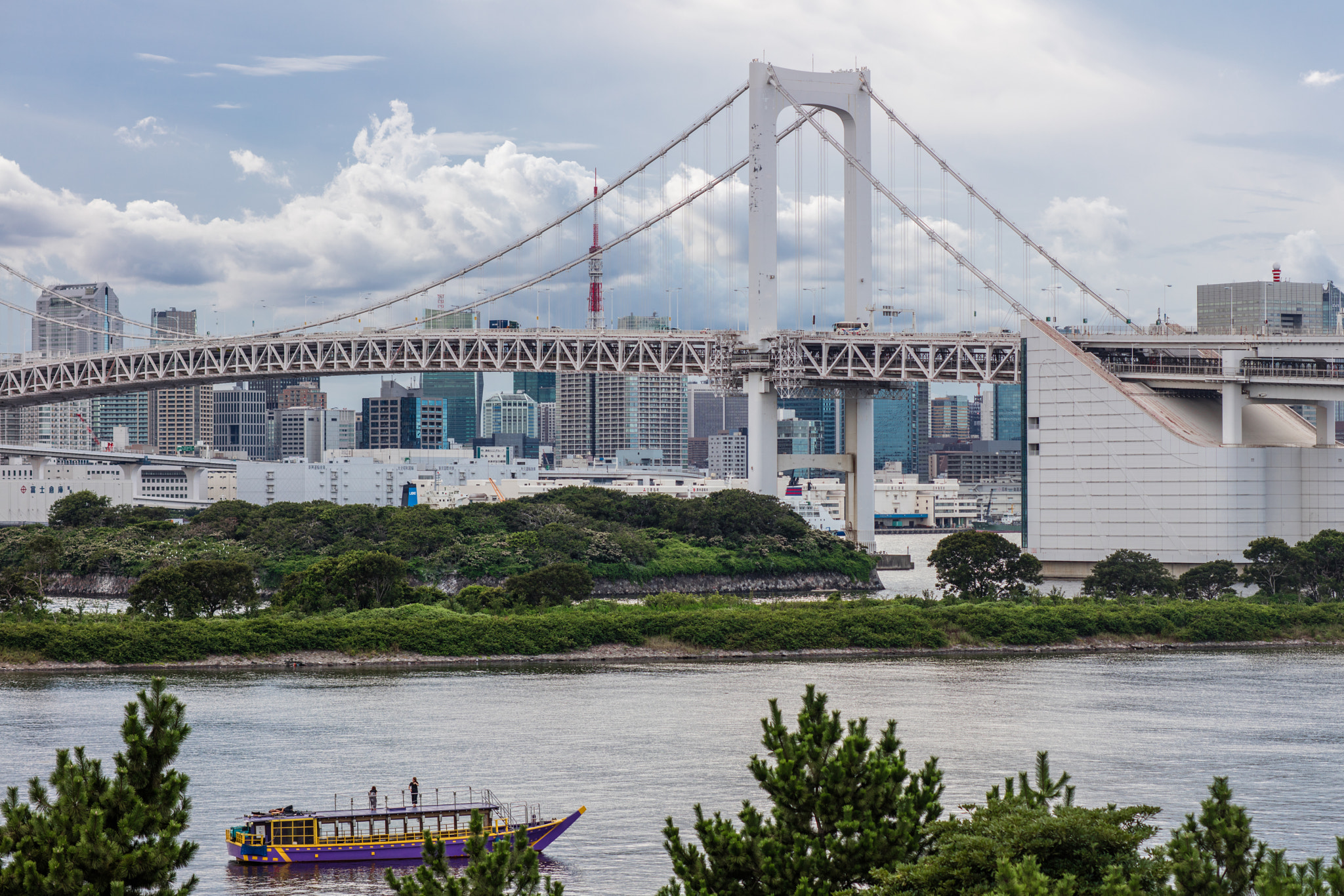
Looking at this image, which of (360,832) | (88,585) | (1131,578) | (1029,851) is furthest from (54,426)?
(1029,851)

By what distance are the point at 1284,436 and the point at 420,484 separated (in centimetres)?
4148

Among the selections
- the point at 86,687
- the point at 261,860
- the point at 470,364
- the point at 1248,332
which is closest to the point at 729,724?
the point at 261,860

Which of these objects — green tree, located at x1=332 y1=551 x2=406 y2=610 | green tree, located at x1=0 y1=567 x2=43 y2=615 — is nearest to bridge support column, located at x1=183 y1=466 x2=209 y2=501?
green tree, located at x1=0 y1=567 x2=43 y2=615

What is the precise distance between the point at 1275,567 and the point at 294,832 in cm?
2662

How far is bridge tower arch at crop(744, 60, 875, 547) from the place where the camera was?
4659 cm

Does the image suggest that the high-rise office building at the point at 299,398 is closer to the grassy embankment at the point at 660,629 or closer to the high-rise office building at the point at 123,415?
the high-rise office building at the point at 123,415

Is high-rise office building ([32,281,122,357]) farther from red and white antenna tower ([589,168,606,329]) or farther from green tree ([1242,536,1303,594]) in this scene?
green tree ([1242,536,1303,594])

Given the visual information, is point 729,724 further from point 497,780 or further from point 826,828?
point 826,828

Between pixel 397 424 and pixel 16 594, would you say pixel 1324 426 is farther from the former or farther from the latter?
pixel 397 424

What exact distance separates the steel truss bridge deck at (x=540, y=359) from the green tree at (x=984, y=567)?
531 cm

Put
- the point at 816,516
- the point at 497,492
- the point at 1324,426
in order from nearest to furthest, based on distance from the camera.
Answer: the point at 1324,426
the point at 816,516
the point at 497,492

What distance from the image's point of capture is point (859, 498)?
2005 inches

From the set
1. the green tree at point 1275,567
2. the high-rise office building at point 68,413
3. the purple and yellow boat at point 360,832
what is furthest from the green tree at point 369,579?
the high-rise office building at point 68,413

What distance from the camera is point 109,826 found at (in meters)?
9.84
